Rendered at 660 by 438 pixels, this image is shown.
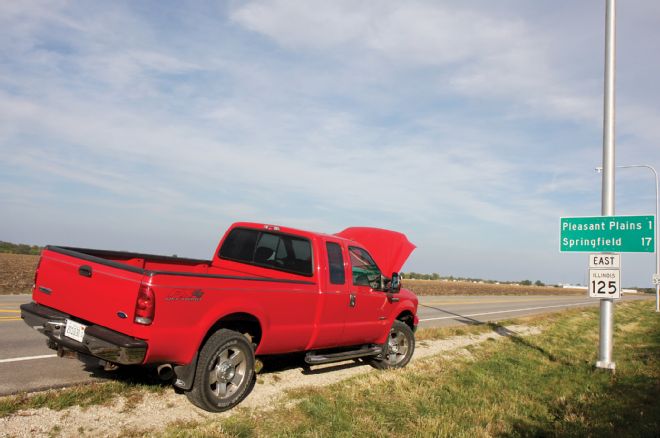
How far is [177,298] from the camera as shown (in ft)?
16.3

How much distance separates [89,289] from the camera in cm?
521

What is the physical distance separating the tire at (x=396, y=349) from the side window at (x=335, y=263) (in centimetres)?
184

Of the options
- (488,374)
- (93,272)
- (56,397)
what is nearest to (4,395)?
(56,397)

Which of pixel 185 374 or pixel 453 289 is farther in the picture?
pixel 453 289

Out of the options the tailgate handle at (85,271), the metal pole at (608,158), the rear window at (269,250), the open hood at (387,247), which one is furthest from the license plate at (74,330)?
the metal pole at (608,158)

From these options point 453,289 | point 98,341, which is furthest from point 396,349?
point 453,289

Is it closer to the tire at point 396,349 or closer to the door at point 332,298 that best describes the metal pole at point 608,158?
the tire at point 396,349

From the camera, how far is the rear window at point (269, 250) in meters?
7.20

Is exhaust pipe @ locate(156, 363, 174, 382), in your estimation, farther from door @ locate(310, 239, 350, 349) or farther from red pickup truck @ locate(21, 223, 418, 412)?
door @ locate(310, 239, 350, 349)

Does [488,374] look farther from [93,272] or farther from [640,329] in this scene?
[640,329]

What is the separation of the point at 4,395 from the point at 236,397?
2.45 metres

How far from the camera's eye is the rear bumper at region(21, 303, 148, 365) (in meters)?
4.74

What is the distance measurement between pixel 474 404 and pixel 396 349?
2342 mm

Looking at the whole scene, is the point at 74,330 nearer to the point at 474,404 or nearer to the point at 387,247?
the point at 474,404
